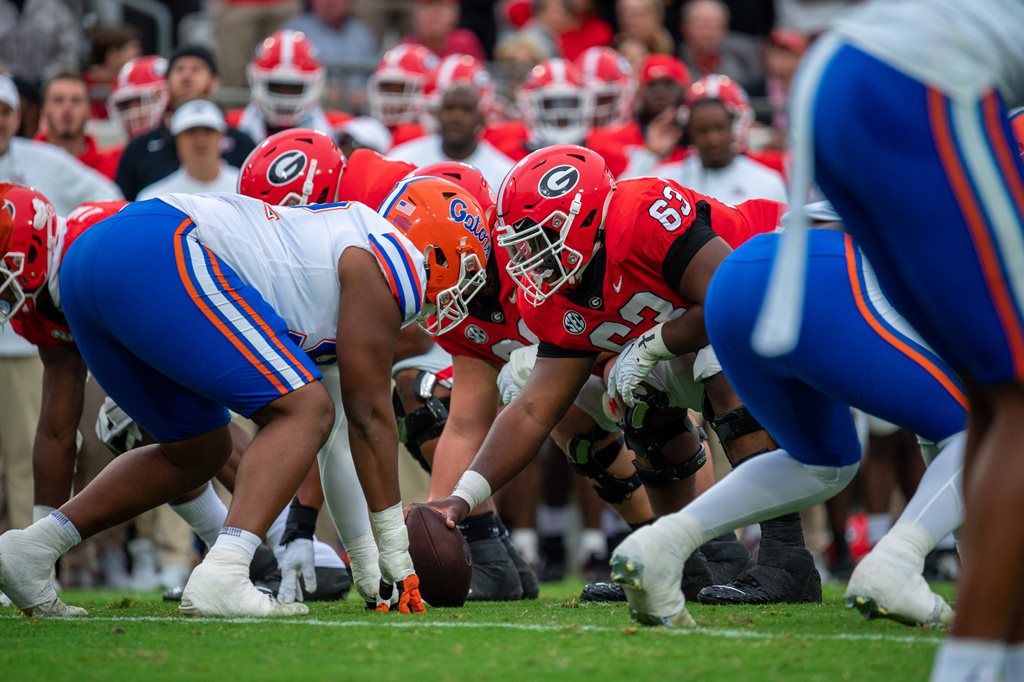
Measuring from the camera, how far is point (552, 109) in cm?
922

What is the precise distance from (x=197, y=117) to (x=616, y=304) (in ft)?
12.1

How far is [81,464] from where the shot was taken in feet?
21.2

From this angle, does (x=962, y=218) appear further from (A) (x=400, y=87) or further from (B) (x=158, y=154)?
(A) (x=400, y=87)

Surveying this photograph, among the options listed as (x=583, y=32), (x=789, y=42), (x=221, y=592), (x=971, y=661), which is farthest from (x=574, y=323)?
(x=583, y=32)

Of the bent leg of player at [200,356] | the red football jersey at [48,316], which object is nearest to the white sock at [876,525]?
the bent leg of player at [200,356]

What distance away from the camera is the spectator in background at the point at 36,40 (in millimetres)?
10234

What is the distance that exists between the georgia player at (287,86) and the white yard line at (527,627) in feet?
15.1

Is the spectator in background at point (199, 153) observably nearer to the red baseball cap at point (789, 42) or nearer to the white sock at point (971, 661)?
the red baseball cap at point (789, 42)

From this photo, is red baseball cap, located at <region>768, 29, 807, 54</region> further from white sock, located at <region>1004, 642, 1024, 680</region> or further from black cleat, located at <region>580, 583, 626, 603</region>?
white sock, located at <region>1004, 642, 1024, 680</region>

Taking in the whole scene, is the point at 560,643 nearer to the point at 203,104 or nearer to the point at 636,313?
the point at 636,313

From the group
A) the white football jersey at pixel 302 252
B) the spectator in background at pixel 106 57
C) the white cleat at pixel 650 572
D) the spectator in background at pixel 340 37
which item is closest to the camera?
the white cleat at pixel 650 572

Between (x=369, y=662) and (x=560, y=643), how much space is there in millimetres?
563

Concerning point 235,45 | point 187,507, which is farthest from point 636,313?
point 235,45

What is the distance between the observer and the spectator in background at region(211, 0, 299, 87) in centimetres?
1077
